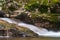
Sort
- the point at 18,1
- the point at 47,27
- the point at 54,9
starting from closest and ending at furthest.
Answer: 1. the point at 47,27
2. the point at 54,9
3. the point at 18,1

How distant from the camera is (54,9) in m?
26.5

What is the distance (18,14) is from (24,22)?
1019mm

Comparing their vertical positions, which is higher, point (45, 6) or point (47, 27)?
point (45, 6)

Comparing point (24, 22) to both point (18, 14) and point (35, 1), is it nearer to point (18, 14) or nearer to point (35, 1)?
point (18, 14)

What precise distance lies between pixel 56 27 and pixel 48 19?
0.98 meters

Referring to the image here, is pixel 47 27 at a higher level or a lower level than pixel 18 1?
lower

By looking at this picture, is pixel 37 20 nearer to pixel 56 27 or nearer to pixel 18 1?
pixel 56 27

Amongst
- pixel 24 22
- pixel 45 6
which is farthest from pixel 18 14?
pixel 45 6

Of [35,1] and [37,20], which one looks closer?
[37,20]

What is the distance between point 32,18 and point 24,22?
0.80 meters

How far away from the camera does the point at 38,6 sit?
88.5 feet

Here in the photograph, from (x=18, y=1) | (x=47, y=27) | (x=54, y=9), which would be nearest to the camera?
(x=47, y=27)

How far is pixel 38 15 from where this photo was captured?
2550 centimetres

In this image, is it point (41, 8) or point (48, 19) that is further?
point (41, 8)
